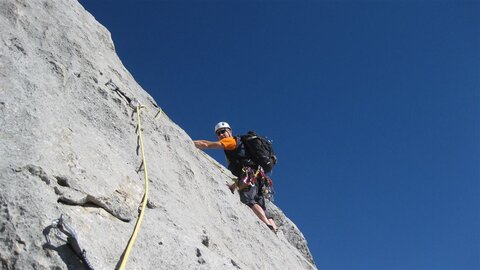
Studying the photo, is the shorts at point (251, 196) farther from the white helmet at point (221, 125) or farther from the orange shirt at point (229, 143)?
the white helmet at point (221, 125)

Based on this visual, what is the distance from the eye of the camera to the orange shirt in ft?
28.6

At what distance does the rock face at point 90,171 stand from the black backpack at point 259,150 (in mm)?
1244

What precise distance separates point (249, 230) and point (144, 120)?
208cm

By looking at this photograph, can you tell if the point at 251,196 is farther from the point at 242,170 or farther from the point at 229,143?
the point at 229,143

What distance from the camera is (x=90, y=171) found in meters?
4.29

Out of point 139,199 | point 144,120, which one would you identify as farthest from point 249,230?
point 139,199

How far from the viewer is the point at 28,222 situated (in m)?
3.27

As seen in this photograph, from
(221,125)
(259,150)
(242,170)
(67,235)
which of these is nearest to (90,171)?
(67,235)

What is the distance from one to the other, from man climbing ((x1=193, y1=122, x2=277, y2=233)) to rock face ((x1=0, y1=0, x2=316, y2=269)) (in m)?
0.58

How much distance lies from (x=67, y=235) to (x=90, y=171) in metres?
1.09

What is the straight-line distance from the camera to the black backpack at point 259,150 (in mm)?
8781

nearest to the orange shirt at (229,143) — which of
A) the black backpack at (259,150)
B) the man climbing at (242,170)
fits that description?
the man climbing at (242,170)

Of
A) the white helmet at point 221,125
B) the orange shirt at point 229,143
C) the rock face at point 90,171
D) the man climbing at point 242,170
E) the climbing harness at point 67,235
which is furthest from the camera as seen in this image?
the white helmet at point 221,125

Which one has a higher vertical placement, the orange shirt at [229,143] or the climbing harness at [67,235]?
the orange shirt at [229,143]
